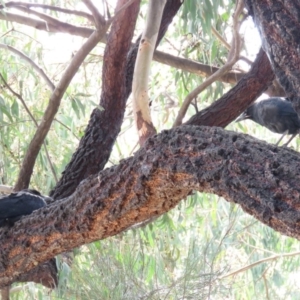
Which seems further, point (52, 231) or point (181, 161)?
point (52, 231)

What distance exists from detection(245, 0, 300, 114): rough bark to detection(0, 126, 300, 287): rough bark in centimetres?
13

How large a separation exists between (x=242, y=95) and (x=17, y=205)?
96 centimetres

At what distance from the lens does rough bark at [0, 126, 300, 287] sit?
1.12m

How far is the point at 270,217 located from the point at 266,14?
41cm

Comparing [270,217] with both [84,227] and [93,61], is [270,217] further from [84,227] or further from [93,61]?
[93,61]

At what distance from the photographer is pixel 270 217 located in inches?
43.4

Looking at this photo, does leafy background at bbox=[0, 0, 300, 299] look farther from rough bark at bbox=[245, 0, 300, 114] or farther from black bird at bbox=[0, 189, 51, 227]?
rough bark at bbox=[245, 0, 300, 114]

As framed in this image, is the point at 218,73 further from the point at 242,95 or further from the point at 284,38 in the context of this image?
the point at 284,38

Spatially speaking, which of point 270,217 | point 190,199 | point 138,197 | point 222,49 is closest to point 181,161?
point 138,197

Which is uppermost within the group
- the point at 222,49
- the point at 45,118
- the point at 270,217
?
the point at 222,49

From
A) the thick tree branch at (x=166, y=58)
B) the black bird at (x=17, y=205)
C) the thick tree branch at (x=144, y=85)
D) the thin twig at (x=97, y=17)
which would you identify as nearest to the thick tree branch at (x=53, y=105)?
the thin twig at (x=97, y=17)

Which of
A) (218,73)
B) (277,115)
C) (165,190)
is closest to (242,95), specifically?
(218,73)

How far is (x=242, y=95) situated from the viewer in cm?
240

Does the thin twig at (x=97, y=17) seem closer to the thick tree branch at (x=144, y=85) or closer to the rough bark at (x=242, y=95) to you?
the thick tree branch at (x=144, y=85)
